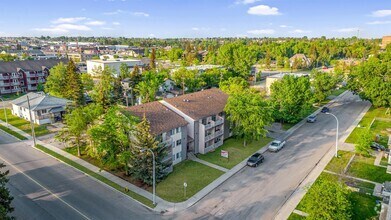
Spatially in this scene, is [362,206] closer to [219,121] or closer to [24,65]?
[219,121]

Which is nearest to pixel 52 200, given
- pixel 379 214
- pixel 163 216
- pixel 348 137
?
pixel 163 216

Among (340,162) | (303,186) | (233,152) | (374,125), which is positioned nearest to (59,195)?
(233,152)

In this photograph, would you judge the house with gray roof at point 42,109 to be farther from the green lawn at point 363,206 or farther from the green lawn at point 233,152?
the green lawn at point 363,206

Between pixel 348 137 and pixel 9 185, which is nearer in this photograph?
pixel 9 185

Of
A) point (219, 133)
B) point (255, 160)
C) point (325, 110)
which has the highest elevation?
point (219, 133)

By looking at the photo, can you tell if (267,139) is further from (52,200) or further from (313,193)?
(52,200)

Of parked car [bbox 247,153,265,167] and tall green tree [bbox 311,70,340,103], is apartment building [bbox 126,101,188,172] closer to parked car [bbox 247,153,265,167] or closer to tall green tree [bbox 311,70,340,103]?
parked car [bbox 247,153,265,167]
